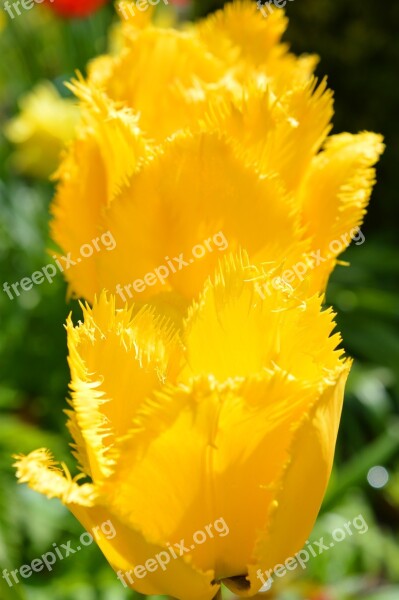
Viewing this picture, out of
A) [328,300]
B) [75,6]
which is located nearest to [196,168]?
[328,300]

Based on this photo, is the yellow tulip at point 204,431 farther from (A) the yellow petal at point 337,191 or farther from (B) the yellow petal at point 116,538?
(A) the yellow petal at point 337,191

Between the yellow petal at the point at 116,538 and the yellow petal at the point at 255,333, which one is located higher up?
the yellow petal at the point at 255,333

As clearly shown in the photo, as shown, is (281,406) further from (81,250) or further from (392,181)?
(392,181)

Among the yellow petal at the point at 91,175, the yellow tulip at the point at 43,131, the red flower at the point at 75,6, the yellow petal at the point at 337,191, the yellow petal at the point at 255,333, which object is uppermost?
the red flower at the point at 75,6

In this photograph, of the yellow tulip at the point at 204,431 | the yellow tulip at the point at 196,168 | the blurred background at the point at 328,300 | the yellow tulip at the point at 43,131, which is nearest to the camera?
the yellow tulip at the point at 204,431

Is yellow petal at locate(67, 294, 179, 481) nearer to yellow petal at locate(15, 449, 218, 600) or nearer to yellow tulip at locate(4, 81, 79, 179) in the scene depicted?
yellow petal at locate(15, 449, 218, 600)

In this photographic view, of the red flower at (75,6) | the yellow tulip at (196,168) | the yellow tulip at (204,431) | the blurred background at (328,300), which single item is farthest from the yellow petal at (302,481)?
the red flower at (75,6)

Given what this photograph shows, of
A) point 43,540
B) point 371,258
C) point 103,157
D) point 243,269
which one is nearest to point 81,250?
point 103,157
